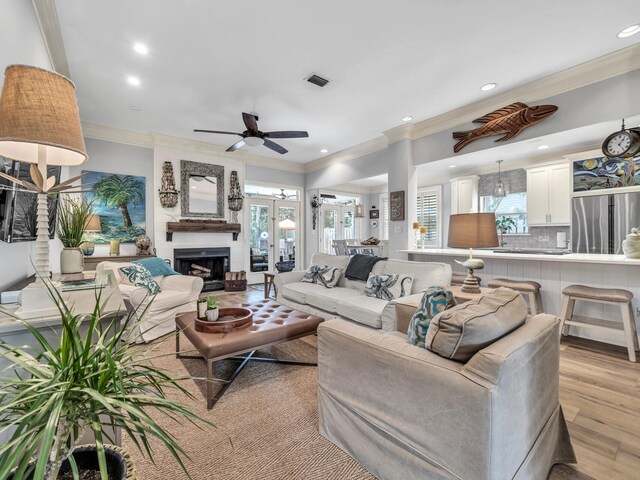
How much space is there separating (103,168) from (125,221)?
3.01ft

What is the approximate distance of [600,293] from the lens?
284cm

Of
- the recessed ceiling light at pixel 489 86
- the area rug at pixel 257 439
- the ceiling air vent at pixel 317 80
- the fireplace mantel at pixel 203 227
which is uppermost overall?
the ceiling air vent at pixel 317 80

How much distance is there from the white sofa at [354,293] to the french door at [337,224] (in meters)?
4.16

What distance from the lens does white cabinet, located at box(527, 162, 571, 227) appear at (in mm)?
4910

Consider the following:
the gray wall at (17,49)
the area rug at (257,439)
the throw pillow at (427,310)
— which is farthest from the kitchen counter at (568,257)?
the gray wall at (17,49)

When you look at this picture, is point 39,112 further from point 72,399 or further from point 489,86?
point 489,86

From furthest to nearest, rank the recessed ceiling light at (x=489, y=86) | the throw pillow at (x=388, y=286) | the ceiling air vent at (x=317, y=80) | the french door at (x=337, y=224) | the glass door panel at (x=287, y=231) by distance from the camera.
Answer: the french door at (x=337, y=224), the glass door panel at (x=287, y=231), the recessed ceiling light at (x=489, y=86), the ceiling air vent at (x=317, y=80), the throw pillow at (x=388, y=286)

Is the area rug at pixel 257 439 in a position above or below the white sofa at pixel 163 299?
below

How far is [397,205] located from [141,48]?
382cm

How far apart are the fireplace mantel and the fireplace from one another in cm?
37

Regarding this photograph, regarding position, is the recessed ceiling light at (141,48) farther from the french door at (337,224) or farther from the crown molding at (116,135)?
the french door at (337,224)

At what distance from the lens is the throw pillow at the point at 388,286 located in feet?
10.1

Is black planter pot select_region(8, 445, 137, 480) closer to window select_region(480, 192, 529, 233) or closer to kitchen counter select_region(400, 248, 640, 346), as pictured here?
kitchen counter select_region(400, 248, 640, 346)

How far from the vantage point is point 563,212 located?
495 cm
